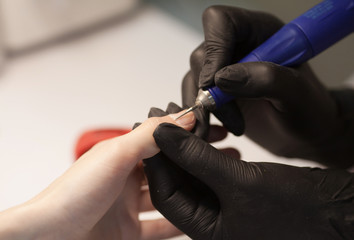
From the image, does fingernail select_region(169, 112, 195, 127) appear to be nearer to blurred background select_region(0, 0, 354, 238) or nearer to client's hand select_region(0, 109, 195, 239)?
client's hand select_region(0, 109, 195, 239)

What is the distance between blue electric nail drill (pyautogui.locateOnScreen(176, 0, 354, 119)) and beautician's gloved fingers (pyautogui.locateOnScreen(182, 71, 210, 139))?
0.10 ft

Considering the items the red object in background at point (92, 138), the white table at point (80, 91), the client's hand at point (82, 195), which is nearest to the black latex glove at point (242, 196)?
the client's hand at point (82, 195)

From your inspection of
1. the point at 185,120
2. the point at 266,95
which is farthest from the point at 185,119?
the point at 266,95

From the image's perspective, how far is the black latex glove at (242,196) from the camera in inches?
18.5

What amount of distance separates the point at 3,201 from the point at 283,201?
0.56 metres

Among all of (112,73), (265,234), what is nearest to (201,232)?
(265,234)

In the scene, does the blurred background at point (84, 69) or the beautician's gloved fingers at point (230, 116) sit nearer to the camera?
the beautician's gloved fingers at point (230, 116)

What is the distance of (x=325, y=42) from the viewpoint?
516mm

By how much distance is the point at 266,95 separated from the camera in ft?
1.76

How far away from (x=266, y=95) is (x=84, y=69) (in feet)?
1.91

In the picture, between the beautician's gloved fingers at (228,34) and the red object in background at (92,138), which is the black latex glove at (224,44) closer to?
the beautician's gloved fingers at (228,34)

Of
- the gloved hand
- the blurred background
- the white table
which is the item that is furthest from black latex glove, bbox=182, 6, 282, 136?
the white table

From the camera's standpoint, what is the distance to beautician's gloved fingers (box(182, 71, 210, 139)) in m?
0.54

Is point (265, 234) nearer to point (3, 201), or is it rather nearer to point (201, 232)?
point (201, 232)
